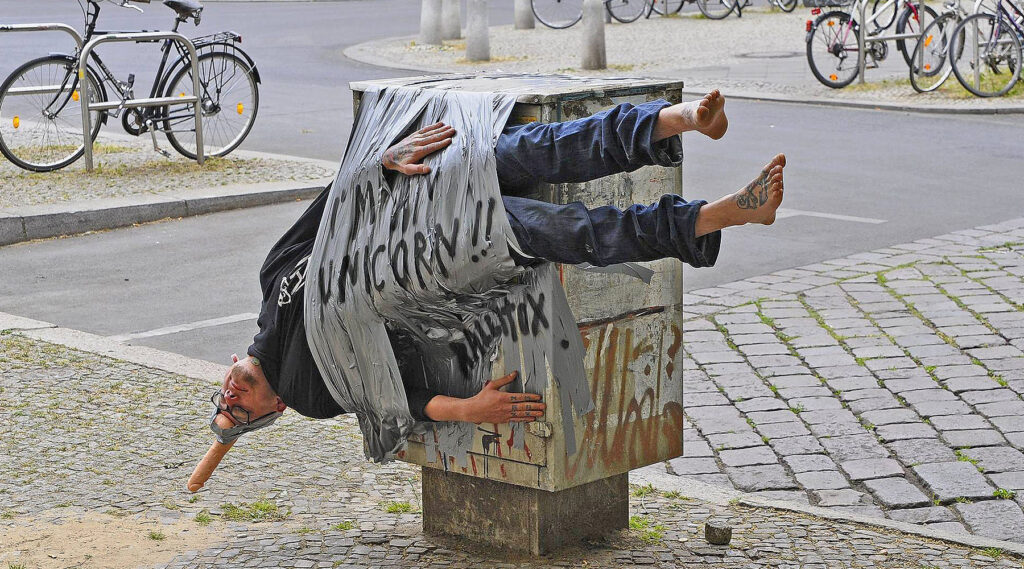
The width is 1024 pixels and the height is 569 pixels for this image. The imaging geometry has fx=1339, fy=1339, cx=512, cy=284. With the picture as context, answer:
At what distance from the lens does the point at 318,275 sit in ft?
12.6

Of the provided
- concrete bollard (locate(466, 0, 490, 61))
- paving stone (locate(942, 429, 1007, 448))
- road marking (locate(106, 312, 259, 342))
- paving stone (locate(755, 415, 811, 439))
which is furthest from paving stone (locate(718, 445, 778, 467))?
concrete bollard (locate(466, 0, 490, 61))

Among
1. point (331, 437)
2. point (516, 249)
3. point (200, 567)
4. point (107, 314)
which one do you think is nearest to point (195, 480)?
point (200, 567)

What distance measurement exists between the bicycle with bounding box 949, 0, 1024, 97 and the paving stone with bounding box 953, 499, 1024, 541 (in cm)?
1090

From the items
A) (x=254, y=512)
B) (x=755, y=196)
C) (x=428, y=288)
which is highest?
(x=755, y=196)

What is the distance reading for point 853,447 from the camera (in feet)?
16.5

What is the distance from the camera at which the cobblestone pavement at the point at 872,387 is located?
4.63 m

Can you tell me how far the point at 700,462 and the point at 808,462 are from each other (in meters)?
0.39

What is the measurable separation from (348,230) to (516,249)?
1.96 feet

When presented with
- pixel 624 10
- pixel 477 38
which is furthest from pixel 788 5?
pixel 477 38

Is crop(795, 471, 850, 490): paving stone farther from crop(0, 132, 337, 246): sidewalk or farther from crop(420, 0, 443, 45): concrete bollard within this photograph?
crop(420, 0, 443, 45): concrete bollard

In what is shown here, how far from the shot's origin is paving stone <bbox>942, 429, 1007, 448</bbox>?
4973mm

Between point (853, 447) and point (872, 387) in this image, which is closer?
point (853, 447)

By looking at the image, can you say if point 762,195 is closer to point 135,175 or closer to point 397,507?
point 397,507

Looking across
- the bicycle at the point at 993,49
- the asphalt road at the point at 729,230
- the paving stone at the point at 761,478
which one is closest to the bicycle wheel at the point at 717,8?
the bicycle at the point at 993,49
